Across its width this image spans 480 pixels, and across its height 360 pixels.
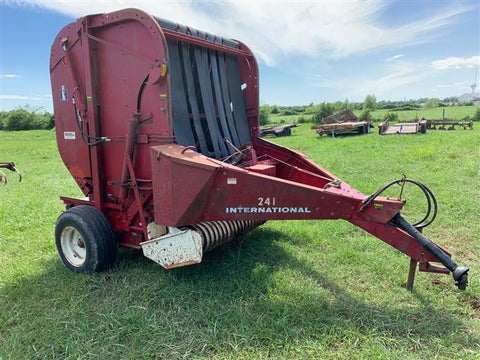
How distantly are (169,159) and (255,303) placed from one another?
1432 millimetres

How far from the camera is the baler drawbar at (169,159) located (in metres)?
3.13

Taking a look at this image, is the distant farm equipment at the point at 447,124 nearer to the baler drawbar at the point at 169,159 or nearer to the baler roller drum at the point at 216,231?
the baler drawbar at the point at 169,159

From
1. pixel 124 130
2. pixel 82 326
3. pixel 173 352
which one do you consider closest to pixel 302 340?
pixel 173 352

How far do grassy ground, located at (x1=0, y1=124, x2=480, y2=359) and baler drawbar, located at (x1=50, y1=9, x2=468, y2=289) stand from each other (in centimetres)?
32

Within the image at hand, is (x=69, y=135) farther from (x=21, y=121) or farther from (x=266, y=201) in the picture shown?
(x=21, y=121)

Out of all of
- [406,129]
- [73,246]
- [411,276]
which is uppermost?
[406,129]

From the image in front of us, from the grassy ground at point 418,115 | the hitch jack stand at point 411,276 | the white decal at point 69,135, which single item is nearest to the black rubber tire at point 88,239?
the white decal at point 69,135

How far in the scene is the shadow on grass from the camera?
2811 mm

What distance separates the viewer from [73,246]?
4.20 m

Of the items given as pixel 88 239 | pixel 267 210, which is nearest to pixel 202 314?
pixel 267 210

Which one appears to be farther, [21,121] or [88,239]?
[21,121]

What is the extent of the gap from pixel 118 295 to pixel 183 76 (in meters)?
2.32

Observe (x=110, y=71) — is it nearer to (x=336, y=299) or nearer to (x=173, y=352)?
(x=173, y=352)

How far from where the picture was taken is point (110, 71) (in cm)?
386
